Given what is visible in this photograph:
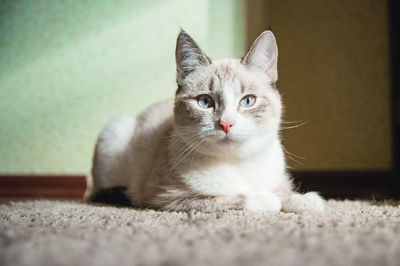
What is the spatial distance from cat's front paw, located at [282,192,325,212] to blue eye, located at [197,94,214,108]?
0.46 meters

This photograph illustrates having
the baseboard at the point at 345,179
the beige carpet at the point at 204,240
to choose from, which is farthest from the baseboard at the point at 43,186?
the baseboard at the point at 345,179

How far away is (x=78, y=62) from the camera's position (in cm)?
225

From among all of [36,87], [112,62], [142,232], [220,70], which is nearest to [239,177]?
[220,70]

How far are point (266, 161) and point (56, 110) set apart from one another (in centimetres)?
150

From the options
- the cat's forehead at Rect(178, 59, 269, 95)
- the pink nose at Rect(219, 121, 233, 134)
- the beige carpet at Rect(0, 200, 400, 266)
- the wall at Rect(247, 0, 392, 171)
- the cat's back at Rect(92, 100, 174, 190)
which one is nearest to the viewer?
the beige carpet at Rect(0, 200, 400, 266)

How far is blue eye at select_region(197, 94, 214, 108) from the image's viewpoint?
4.30 ft

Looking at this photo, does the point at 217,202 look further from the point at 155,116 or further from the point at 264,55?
the point at 155,116

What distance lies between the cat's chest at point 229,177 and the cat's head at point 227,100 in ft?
0.21

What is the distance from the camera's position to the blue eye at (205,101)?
4.30 ft

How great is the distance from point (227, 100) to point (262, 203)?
386 mm

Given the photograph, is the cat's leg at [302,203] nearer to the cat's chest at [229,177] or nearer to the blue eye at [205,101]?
the cat's chest at [229,177]

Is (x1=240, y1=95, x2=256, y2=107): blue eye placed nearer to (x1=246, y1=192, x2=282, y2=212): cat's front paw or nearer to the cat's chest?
the cat's chest


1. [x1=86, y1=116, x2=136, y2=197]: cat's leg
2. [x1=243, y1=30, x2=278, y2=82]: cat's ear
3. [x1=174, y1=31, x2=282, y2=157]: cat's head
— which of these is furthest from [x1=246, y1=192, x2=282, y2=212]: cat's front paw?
[x1=86, y1=116, x2=136, y2=197]: cat's leg

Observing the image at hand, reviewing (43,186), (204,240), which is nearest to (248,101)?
(204,240)
